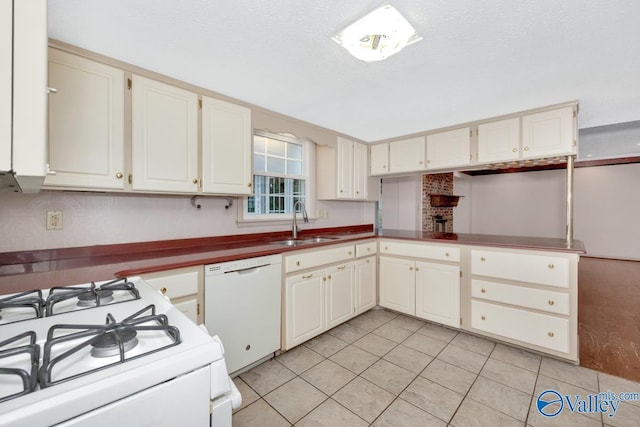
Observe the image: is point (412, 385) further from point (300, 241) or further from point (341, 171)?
point (341, 171)

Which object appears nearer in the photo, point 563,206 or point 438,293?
point 438,293

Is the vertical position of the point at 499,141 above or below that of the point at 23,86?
above

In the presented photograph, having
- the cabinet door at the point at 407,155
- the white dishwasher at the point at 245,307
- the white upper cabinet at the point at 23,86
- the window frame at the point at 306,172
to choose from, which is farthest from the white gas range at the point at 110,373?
the cabinet door at the point at 407,155

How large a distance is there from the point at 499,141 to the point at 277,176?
7.42 ft

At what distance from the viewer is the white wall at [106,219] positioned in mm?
1605

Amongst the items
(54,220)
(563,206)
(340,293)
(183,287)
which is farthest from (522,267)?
(563,206)

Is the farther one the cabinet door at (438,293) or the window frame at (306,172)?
the window frame at (306,172)

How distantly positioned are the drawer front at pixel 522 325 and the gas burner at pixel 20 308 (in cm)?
294

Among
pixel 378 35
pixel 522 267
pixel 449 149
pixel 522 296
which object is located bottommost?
pixel 522 296

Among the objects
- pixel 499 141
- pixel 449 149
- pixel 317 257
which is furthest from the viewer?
pixel 449 149

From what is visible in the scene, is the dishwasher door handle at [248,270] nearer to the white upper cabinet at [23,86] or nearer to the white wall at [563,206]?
the white upper cabinet at [23,86]

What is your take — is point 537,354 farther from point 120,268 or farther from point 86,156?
point 86,156

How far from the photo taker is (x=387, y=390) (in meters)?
1.85

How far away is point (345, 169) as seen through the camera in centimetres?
338
